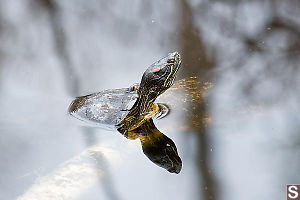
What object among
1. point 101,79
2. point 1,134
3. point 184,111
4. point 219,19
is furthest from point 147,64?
point 1,134

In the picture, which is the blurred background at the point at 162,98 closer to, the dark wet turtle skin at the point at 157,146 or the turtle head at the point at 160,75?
the dark wet turtle skin at the point at 157,146

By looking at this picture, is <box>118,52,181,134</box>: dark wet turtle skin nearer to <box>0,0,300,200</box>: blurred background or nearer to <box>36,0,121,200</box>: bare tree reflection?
<box>0,0,300,200</box>: blurred background

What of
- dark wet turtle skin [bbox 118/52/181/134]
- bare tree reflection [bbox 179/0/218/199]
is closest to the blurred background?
bare tree reflection [bbox 179/0/218/199]

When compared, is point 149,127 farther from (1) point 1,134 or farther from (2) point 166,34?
(2) point 166,34

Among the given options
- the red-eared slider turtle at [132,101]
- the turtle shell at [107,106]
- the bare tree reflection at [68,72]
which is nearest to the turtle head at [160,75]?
the red-eared slider turtle at [132,101]

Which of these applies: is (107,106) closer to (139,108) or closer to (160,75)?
(139,108)

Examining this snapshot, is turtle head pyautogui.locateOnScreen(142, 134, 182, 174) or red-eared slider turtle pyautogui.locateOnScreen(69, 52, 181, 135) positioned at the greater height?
red-eared slider turtle pyautogui.locateOnScreen(69, 52, 181, 135)
